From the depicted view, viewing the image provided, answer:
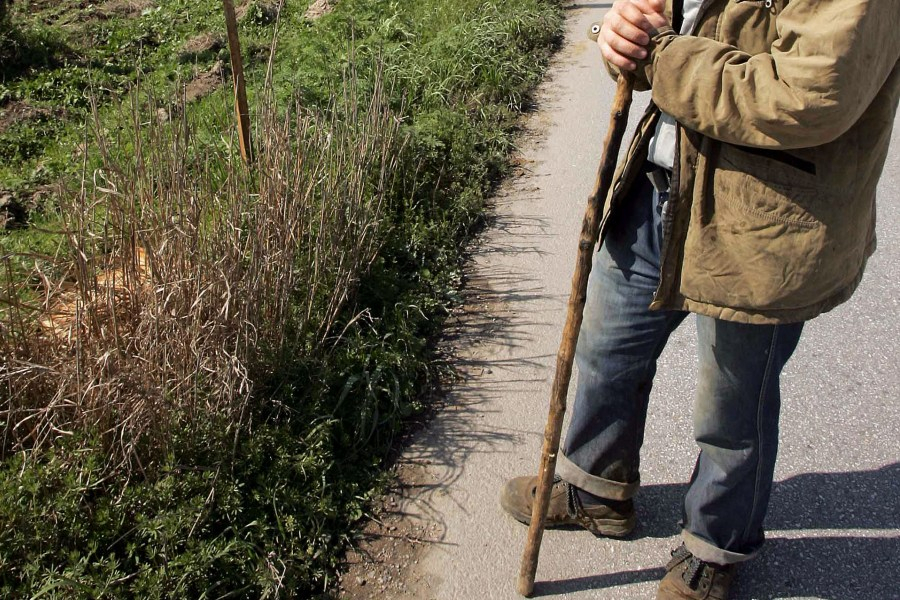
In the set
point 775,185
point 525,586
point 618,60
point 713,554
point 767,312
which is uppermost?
point 618,60

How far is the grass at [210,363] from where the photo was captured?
2.51 m

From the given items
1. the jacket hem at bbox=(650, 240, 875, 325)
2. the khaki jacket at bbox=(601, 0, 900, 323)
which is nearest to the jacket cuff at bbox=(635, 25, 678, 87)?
the khaki jacket at bbox=(601, 0, 900, 323)

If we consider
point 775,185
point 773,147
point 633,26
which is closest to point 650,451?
point 775,185

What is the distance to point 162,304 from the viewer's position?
276 cm

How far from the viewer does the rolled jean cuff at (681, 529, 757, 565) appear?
246 cm

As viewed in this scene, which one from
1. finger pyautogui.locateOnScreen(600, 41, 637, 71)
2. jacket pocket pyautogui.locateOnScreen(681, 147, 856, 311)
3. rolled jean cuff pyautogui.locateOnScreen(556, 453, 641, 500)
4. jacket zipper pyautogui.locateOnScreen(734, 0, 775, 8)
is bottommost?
rolled jean cuff pyautogui.locateOnScreen(556, 453, 641, 500)

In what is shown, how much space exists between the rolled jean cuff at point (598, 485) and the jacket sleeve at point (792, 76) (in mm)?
1152

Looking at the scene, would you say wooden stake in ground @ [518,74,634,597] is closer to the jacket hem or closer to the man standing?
the man standing

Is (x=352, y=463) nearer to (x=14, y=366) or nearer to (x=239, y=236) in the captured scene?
(x=239, y=236)

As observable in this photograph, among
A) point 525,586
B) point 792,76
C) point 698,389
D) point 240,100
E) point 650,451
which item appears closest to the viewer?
point 792,76

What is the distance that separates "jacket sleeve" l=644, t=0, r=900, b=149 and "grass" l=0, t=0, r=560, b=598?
148 cm

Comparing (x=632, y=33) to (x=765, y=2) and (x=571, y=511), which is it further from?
(x=571, y=511)

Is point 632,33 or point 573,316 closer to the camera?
point 632,33

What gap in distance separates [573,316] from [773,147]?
0.69 m
